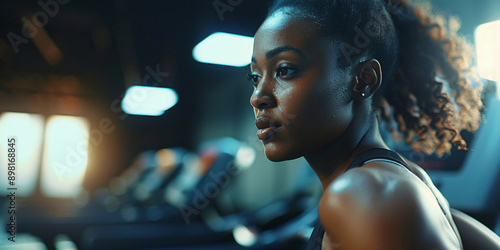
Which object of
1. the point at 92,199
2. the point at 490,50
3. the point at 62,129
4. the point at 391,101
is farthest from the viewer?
the point at 62,129

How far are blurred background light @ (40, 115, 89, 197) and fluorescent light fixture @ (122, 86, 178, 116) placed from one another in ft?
3.12

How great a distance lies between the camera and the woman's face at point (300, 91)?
28.7 inches

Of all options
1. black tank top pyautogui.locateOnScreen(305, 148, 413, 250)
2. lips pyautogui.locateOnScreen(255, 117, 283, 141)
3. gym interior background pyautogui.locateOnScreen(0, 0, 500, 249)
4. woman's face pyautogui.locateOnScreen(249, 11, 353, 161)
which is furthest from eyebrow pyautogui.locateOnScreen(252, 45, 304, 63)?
gym interior background pyautogui.locateOnScreen(0, 0, 500, 249)

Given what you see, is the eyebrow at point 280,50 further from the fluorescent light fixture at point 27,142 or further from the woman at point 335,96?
the fluorescent light fixture at point 27,142

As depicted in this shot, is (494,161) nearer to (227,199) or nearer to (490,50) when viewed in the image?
(490,50)

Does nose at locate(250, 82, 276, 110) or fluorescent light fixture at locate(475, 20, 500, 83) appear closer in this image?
nose at locate(250, 82, 276, 110)

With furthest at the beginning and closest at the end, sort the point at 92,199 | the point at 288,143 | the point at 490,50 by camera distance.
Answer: the point at 92,199 → the point at 490,50 → the point at 288,143

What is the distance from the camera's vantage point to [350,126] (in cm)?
77

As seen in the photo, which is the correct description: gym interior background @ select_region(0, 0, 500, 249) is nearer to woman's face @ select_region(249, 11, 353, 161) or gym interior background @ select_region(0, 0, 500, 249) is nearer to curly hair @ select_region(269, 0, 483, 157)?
curly hair @ select_region(269, 0, 483, 157)

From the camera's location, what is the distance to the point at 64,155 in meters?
6.37

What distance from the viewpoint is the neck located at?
777 mm

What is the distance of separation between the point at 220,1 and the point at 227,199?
221cm

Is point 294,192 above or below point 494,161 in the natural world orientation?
above

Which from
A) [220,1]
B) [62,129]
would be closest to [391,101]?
[220,1]
